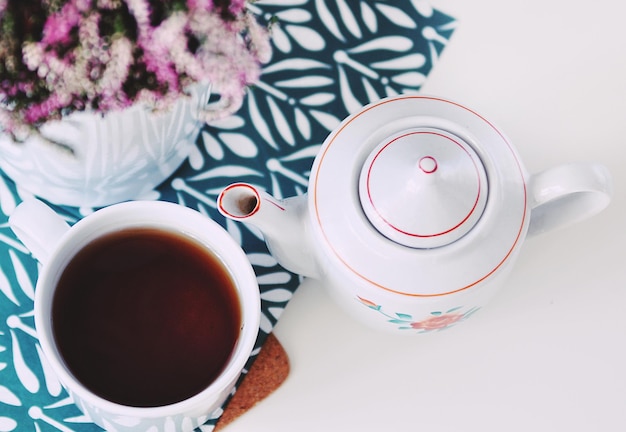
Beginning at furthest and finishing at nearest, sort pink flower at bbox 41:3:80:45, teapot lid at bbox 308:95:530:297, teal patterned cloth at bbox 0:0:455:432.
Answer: teal patterned cloth at bbox 0:0:455:432
teapot lid at bbox 308:95:530:297
pink flower at bbox 41:3:80:45

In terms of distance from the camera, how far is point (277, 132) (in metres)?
0.77

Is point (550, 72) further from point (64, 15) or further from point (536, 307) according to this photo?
point (64, 15)

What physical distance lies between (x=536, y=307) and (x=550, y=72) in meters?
0.25

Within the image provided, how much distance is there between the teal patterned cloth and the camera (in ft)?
2.29

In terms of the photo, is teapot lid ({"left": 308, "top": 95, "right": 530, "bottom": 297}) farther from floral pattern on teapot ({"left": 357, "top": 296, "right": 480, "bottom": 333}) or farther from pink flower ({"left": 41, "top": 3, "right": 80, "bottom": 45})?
pink flower ({"left": 41, "top": 3, "right": 80, "bottom": 45})

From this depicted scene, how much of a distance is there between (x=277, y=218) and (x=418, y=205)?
117 millimetres

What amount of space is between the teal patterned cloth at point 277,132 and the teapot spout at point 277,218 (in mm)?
108

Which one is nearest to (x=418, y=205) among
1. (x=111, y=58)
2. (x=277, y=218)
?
(x=277, y=218)

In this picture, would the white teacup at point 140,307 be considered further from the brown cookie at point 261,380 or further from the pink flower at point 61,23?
the pink flower at point 61,23

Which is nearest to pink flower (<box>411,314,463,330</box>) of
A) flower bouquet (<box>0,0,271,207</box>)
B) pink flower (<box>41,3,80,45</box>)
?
flower bouquet (<box>0,0,271,207</box>)

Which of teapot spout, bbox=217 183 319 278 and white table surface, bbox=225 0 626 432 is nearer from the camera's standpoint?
teapot spout, bbox=217 183 319 278

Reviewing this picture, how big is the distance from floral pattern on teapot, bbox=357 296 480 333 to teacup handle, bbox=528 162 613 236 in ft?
0.32

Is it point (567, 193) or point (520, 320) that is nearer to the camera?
point (567, 193)

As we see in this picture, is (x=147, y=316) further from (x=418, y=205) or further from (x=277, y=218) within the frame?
(x=418, y=205)
